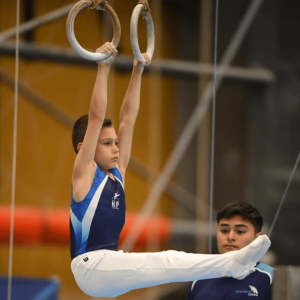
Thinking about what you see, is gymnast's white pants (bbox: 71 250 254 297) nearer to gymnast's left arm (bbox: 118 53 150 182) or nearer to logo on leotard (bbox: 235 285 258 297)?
logo on leotard (bbox: 235 285 258 297)

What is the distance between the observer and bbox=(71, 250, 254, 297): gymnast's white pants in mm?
2164

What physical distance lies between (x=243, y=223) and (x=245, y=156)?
10.3 ft

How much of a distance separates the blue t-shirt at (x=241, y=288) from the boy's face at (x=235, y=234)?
10cm

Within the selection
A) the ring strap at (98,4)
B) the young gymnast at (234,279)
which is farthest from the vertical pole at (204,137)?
the ring strap at (98,4)

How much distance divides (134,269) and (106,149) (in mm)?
402

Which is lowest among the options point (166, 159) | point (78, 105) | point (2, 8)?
point (166, 159)

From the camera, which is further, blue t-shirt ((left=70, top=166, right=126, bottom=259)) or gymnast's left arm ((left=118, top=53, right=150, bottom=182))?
gymnast's left arm ((left=118, top=53, right=150, bottom=182))

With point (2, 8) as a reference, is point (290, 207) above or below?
below

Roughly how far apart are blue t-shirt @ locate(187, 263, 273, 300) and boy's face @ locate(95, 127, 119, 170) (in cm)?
51

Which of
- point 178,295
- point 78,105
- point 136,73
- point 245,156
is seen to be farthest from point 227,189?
point 136,73

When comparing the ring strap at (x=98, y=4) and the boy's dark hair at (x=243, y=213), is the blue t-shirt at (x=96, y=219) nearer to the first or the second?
the boy's dark hair at (x=243, y=213)

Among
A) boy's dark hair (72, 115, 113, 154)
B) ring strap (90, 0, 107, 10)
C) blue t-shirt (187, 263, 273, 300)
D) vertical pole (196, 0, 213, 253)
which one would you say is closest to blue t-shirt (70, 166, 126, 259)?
boy's dark hair (72, 115, 113, 154)

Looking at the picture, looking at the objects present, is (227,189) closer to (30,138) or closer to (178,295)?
(178,295)

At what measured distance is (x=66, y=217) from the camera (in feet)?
17.0
